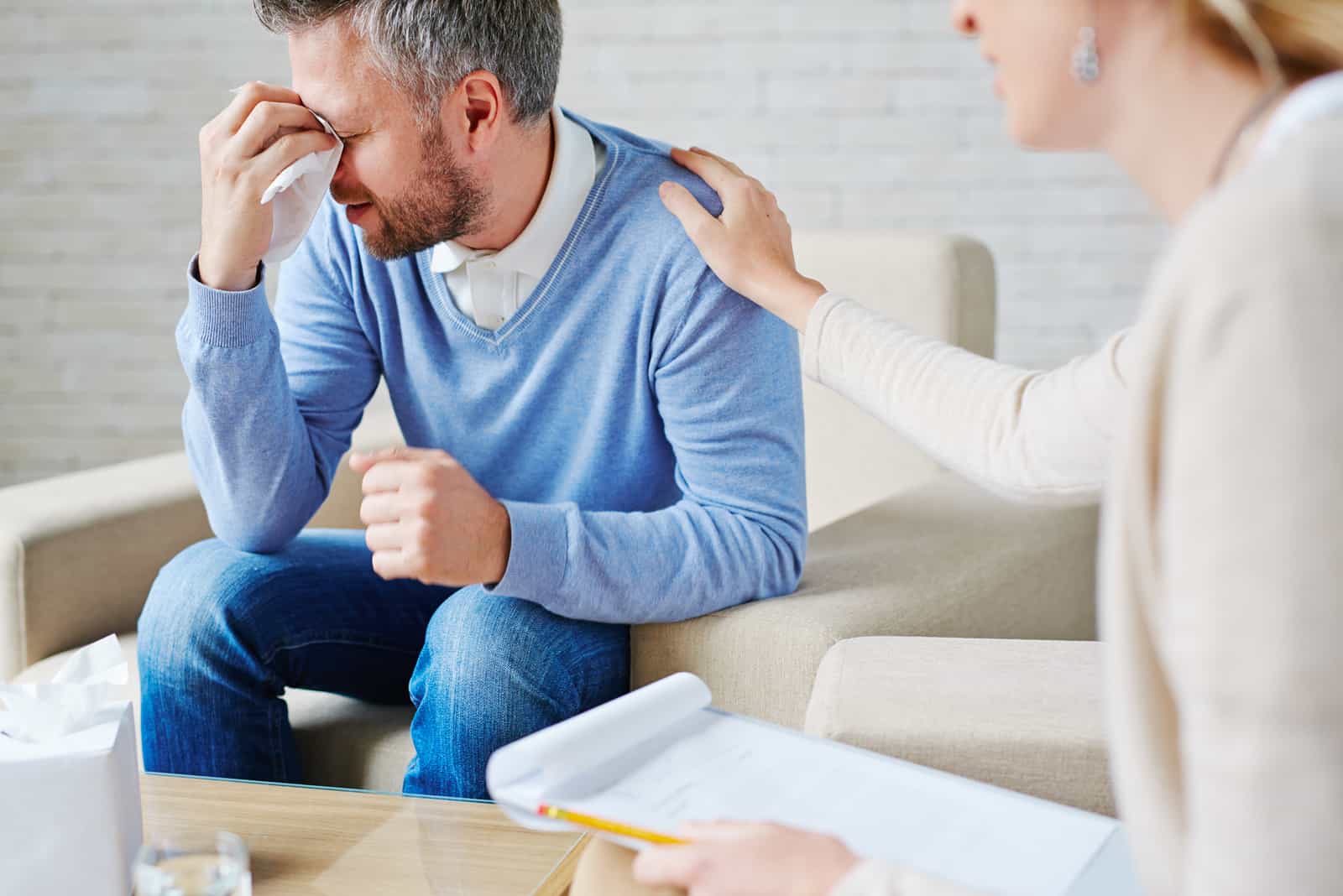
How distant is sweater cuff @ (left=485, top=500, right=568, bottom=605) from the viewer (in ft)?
3.90

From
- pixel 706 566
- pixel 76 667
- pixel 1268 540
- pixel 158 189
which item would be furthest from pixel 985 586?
pixel 158 189

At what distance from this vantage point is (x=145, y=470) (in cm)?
177

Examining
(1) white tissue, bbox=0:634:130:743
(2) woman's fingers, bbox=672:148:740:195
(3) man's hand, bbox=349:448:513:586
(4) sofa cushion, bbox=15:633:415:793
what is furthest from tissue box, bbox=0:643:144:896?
(2) woman's fingers, bbox=672:148:740:195

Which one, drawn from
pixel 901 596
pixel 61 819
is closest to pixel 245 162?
pixel 61 819

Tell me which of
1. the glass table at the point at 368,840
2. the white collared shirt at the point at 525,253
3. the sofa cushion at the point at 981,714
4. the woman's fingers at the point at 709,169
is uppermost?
the woman's fingers at the point at 709,169

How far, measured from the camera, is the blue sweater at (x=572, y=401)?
4.07 feet

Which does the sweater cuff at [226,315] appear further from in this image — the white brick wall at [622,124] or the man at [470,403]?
the white brick wall at [622,124]

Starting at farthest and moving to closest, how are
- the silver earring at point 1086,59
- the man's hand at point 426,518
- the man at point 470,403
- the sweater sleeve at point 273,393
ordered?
the sweater sleeve at point 273,393
the man at point 470,403
the man's hand at point 426,518
the silver earring at point 1086,59

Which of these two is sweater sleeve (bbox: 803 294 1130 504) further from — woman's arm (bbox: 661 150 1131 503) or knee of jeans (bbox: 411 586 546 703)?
knee of jeans (bbox: 411 586 546 703)

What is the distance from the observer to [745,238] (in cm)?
127

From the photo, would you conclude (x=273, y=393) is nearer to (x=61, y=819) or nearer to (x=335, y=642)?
(x=335, y=642)

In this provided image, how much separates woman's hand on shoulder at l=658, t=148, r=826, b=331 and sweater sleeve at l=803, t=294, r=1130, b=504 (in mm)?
70

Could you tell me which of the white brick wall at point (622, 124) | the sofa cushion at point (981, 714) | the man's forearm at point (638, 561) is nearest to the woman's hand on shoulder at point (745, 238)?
the man's forearm at point (638, 561)

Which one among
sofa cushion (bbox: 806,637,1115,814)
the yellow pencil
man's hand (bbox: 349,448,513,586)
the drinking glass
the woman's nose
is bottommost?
the drinking glass
